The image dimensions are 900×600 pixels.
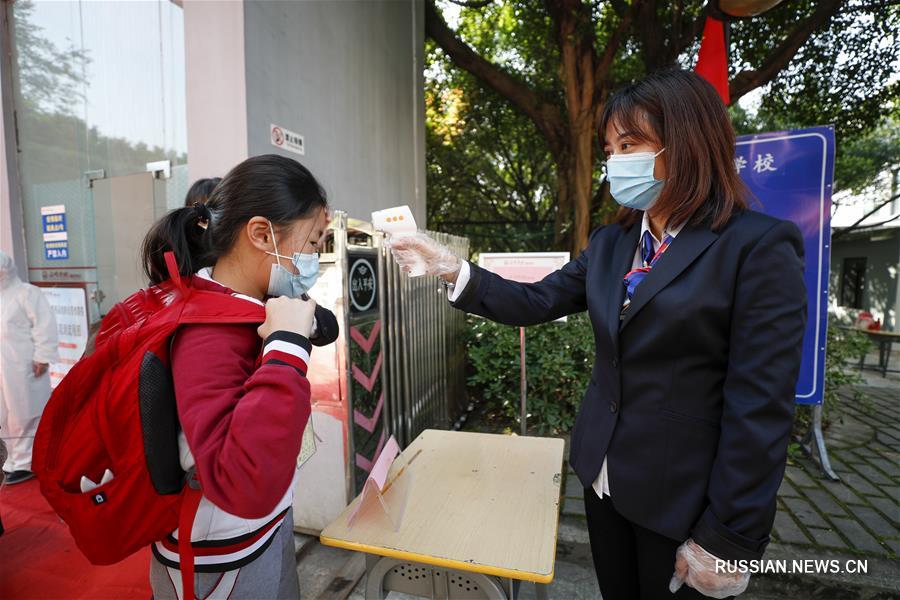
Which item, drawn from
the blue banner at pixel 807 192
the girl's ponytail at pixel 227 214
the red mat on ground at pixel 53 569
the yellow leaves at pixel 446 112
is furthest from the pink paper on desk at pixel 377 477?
the yellow leaves at pixel 446 112

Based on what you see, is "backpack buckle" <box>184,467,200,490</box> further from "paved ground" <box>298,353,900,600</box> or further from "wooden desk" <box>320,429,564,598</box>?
"paved ground" <box>298,353,900,600</box>

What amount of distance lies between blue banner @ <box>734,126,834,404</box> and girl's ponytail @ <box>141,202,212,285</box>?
3536mm

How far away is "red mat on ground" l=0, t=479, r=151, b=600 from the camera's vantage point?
93.7 inches

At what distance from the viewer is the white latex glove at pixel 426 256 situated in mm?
1589

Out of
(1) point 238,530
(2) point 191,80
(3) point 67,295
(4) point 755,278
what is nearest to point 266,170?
(1) point 238,530

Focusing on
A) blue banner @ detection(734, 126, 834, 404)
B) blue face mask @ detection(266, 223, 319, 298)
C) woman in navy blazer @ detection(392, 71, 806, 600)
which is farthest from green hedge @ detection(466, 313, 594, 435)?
blue face mask @ detection(266, 223, 319, 298)

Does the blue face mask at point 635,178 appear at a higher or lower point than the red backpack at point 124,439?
higher

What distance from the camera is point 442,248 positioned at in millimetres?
1621

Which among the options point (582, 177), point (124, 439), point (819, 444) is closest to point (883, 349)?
point (819, 444)

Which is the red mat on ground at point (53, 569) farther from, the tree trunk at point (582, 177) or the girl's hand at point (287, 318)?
the tree trunk at point (582, 177)

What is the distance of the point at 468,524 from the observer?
144 cm

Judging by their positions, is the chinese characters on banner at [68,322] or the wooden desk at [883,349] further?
the wooden desk at [883,349]

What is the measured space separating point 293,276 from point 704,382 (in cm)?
111

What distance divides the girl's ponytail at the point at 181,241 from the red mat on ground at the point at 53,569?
84.0 inches
